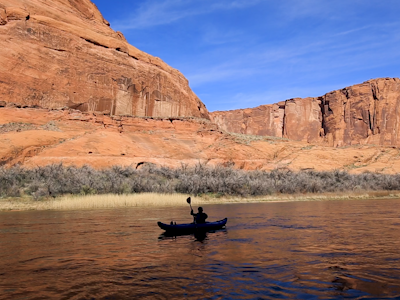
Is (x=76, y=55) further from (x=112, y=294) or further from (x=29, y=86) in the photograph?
(x=112, y=294)

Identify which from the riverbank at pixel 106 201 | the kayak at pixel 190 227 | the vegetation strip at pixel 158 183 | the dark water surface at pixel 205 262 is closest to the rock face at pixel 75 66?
the vegetation strip at pixel 158 183

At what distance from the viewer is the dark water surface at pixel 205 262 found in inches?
277

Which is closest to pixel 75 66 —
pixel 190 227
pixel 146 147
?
pixel 146 147

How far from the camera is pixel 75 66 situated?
155 ft

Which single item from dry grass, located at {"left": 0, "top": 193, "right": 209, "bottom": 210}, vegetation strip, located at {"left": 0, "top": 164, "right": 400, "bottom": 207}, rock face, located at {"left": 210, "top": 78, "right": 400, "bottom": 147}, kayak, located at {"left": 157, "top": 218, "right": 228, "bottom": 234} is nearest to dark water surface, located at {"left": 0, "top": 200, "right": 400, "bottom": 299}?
kayak, located at {"left": 157, "top": 218, "right": 228, "bottom": 234}

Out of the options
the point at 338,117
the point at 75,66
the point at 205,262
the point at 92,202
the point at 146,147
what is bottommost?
the point at 205,262

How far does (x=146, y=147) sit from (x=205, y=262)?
36858 millimetres

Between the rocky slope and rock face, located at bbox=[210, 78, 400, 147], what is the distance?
2775 centimetres

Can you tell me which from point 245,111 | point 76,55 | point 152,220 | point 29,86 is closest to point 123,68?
point 76,55

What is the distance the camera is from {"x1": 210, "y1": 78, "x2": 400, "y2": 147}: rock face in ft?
283

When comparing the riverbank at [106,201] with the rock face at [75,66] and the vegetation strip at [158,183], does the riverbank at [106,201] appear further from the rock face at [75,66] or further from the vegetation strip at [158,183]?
the rock face at [75,66]

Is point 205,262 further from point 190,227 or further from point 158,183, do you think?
point 158,183

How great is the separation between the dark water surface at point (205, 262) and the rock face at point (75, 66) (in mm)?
31768

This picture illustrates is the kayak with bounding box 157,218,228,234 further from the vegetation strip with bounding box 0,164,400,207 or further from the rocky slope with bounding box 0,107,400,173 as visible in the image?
the rocky slope with bounding box 0,107,400,173
